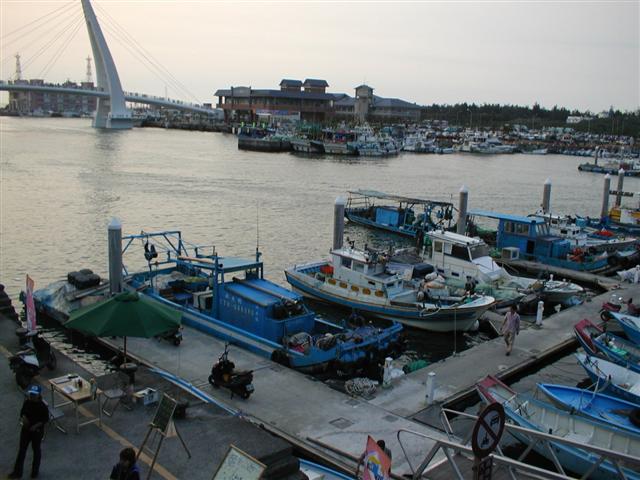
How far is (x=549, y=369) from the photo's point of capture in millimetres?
16359

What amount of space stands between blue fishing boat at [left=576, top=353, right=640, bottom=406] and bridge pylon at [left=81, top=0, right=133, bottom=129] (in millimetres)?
137721

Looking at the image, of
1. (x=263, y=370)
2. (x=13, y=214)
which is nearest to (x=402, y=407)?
(x=263, y=370)

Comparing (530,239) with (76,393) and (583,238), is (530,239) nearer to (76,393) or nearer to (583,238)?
(583,238)

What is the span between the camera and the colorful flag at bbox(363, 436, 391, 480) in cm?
652

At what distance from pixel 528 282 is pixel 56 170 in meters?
54.2

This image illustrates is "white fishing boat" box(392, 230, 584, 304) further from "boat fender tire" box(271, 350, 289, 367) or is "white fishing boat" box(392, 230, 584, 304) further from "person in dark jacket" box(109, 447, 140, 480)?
"person in dark jacket" box(109, 447, 140, 480)

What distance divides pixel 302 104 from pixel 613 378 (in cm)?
14625

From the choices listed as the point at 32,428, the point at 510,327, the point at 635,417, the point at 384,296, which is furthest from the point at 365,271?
the point at 32,428

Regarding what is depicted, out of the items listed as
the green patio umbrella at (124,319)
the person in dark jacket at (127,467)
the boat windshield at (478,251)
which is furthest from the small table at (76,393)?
the boat windshield at (478,251)

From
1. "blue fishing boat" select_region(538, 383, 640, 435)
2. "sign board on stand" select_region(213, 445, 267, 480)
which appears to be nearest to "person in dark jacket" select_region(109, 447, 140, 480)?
"sign board on stand" select_region(213, 445, 267, 480)

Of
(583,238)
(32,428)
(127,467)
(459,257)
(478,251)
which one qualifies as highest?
(127,467)

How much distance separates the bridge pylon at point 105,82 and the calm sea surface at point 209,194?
132 ft

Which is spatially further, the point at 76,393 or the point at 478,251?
the point at 478,251

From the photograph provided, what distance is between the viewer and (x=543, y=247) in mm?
28547
